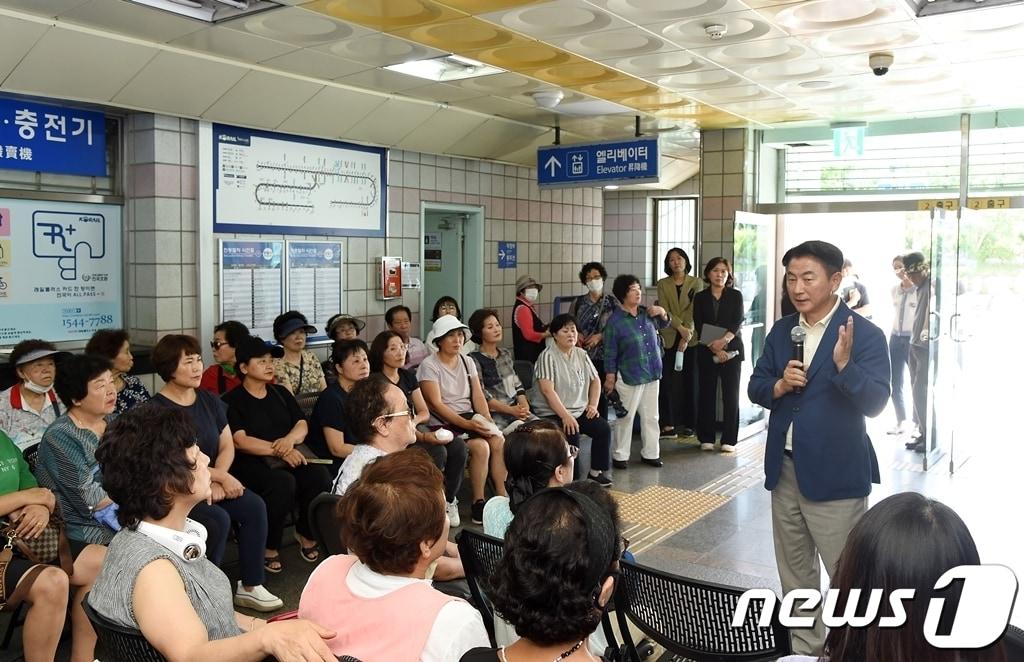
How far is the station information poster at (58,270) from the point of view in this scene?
5223 mm

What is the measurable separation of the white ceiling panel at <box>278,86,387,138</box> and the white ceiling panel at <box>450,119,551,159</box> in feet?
4.44

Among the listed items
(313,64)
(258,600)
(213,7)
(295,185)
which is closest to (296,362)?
(295,185)

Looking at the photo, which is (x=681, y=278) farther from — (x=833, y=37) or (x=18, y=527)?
(x=18, y=527)

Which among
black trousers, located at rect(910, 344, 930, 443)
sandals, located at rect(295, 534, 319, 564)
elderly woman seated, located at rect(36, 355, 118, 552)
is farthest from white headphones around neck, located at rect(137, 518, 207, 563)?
black trousers, located at rect(910, 344, 930, 443)

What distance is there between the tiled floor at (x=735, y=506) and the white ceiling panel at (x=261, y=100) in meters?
2.98

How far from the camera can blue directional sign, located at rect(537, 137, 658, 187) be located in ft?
23.1

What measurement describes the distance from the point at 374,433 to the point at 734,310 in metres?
4.22

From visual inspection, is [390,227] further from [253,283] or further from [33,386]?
[33,386]

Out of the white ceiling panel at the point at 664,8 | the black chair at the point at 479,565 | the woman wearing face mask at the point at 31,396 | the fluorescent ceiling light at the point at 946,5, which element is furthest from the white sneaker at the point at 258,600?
the fluorescent ceiling light at the point at 946,5

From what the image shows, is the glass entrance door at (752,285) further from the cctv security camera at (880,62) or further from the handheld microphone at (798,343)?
the handheld microphone at (798,343)

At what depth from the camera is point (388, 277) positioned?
7.45m

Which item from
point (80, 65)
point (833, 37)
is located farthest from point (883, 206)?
point (80, 65)

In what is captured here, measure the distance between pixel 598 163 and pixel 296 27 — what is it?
3.30 metres

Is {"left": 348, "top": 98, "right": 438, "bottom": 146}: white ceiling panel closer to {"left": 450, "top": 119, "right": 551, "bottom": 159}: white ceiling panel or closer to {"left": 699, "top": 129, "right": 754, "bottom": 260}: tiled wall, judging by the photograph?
{"left": 450, "top": 119, "right": 551, "bottom": 159}: white ceiling panel
